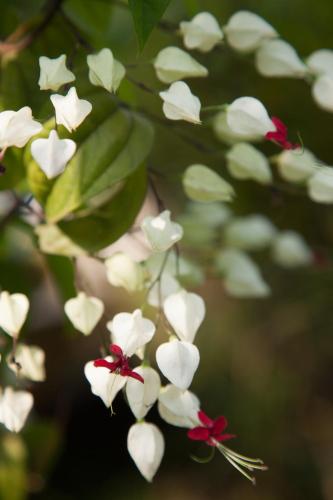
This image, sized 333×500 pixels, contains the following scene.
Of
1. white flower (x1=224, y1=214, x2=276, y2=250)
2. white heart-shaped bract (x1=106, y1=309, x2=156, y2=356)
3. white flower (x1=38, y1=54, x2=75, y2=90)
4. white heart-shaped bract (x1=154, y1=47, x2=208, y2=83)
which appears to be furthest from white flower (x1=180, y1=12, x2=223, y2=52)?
white flower (x1=224, y1=214, x2=276, y2=250)

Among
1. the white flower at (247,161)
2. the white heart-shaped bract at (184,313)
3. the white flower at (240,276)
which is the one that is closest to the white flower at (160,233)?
the white heart-shaped bract at (184,313)

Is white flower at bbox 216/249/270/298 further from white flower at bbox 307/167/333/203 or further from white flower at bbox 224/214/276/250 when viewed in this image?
white flower at bbox 307/167/333/203

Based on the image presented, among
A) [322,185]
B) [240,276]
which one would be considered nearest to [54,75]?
[322,185]

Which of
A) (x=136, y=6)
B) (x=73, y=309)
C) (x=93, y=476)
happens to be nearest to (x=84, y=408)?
(x=93, y=476)

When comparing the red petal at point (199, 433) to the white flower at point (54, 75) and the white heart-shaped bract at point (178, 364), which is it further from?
the white flower at point (54, 75)

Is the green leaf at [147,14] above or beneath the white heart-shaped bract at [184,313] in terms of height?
above
